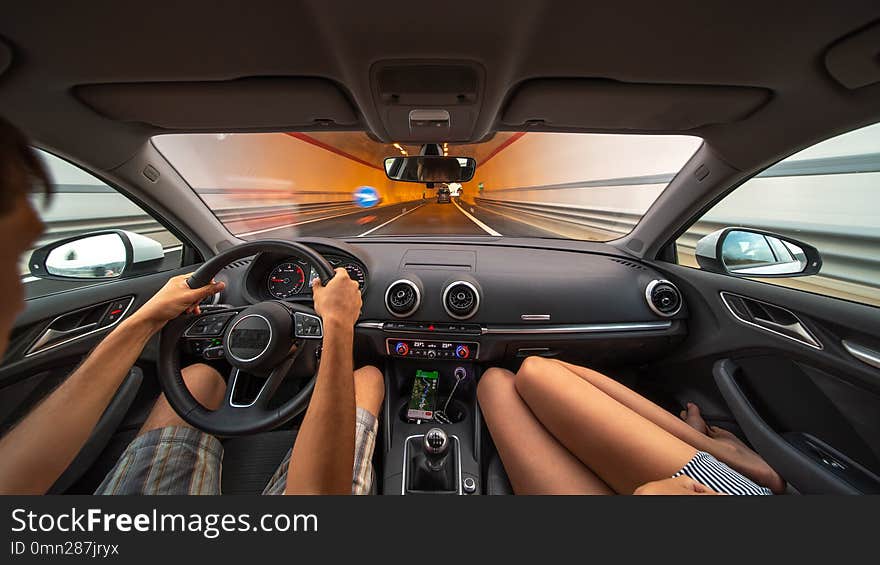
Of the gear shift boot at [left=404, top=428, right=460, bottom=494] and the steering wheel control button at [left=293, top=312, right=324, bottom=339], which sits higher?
the steering wheel control button at [left=293, top=312, right=324, bottom=339]

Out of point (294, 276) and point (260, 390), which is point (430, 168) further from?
point (260, 390)

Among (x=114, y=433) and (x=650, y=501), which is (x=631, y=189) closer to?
(x=650, y=501)

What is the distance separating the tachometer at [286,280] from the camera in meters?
2.10

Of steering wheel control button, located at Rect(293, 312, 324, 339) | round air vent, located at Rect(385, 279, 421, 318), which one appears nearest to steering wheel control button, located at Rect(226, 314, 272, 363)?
steering wheel control button, located at Rect(293, 312, 324, 339)

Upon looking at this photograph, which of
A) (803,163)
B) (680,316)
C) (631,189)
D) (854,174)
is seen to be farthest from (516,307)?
(631,189)

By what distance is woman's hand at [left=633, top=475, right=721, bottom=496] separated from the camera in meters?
1.00

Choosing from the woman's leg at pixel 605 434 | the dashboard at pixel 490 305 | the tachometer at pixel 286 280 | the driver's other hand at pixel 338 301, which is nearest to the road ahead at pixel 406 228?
the tachometer at pixel 286 280

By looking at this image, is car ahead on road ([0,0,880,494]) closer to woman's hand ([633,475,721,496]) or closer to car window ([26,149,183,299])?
car window ([26,149,183,299])

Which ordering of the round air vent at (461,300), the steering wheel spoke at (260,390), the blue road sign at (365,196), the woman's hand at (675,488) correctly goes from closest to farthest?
the woman's hand at (675,488) < the steering wheel spoke at (260,390) < the round air vent at (461,300) < the blue road sign at (365,196)

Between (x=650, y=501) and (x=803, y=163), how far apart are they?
2.77m

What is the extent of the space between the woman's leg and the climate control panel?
0.58 m

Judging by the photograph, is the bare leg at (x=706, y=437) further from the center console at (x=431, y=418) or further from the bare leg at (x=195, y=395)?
the bare leg at (x=195, y=395)

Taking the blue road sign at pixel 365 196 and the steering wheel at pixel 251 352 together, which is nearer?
the steering wheel at pixel 251 352

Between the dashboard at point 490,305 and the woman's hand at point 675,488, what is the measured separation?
1.09 m
